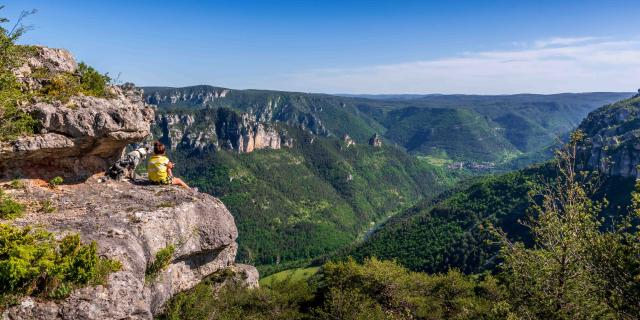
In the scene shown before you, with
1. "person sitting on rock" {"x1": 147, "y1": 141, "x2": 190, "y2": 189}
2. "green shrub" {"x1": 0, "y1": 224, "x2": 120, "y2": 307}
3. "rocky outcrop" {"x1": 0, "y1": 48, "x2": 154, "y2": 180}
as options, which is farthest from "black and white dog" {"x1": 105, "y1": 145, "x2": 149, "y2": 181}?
"green shrub" {"x1": 0, "y1": 224, "x2": 120, "y2": 307}

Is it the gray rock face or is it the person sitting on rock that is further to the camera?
the person sitting on rock

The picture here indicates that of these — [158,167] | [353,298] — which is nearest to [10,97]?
[158,167]

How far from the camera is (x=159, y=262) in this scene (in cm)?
1554

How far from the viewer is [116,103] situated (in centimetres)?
1873

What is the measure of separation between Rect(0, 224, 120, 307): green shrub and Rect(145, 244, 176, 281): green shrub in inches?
134

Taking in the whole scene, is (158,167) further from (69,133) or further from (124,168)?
(69,133)

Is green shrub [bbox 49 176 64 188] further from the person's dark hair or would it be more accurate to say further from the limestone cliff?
the person's dark hair

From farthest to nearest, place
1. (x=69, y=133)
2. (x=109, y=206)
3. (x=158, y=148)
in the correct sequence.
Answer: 1. (x=158, y=148)
2. (x=69, y=133)
3. (x=109, y=206)

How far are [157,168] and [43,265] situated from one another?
33.9ft

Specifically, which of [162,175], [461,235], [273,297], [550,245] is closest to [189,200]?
[162,175]

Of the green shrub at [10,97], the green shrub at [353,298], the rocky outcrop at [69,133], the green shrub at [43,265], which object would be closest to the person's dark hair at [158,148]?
the rocky outcrop at [69,133]

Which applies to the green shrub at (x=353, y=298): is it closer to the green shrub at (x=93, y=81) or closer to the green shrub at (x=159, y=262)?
the green shrub at (x=159, y=262)

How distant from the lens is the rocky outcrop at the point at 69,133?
15969mm

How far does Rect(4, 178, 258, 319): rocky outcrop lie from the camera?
11.2 m
